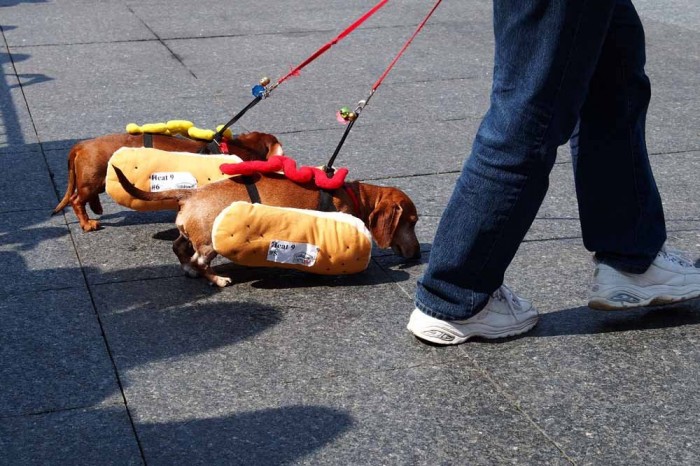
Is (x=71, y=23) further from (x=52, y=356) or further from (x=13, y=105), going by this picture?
(x=52, y=356)

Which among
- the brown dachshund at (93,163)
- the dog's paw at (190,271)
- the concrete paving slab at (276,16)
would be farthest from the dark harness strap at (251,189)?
the concrete paving slab at (276,16)

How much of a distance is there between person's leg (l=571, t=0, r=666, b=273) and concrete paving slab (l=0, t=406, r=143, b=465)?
71.0 inches

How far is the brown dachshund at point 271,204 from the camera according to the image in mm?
4211

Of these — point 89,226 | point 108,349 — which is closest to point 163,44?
point 89,226

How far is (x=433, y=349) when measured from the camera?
12.0 ft

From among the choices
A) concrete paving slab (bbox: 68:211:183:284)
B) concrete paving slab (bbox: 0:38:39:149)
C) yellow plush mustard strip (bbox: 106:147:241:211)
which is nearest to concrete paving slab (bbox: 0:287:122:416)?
concrete paving slab (bbox: 68:211:183:284)

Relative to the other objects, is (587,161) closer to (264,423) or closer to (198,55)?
(264,423)

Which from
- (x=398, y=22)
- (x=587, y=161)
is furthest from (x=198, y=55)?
(x=587, y=161)

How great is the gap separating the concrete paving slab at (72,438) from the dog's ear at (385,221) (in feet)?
5.24

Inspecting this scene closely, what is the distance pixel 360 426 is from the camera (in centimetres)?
313

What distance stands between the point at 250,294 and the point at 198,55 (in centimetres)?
485

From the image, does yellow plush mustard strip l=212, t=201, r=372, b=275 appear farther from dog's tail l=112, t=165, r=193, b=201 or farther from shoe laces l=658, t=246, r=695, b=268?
shoe laces l=658, t=246, r=695, b=268

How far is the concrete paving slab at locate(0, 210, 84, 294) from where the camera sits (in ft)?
13.9

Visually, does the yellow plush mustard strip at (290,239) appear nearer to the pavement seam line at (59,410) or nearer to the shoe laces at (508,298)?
the shoe laces at (508,298)
